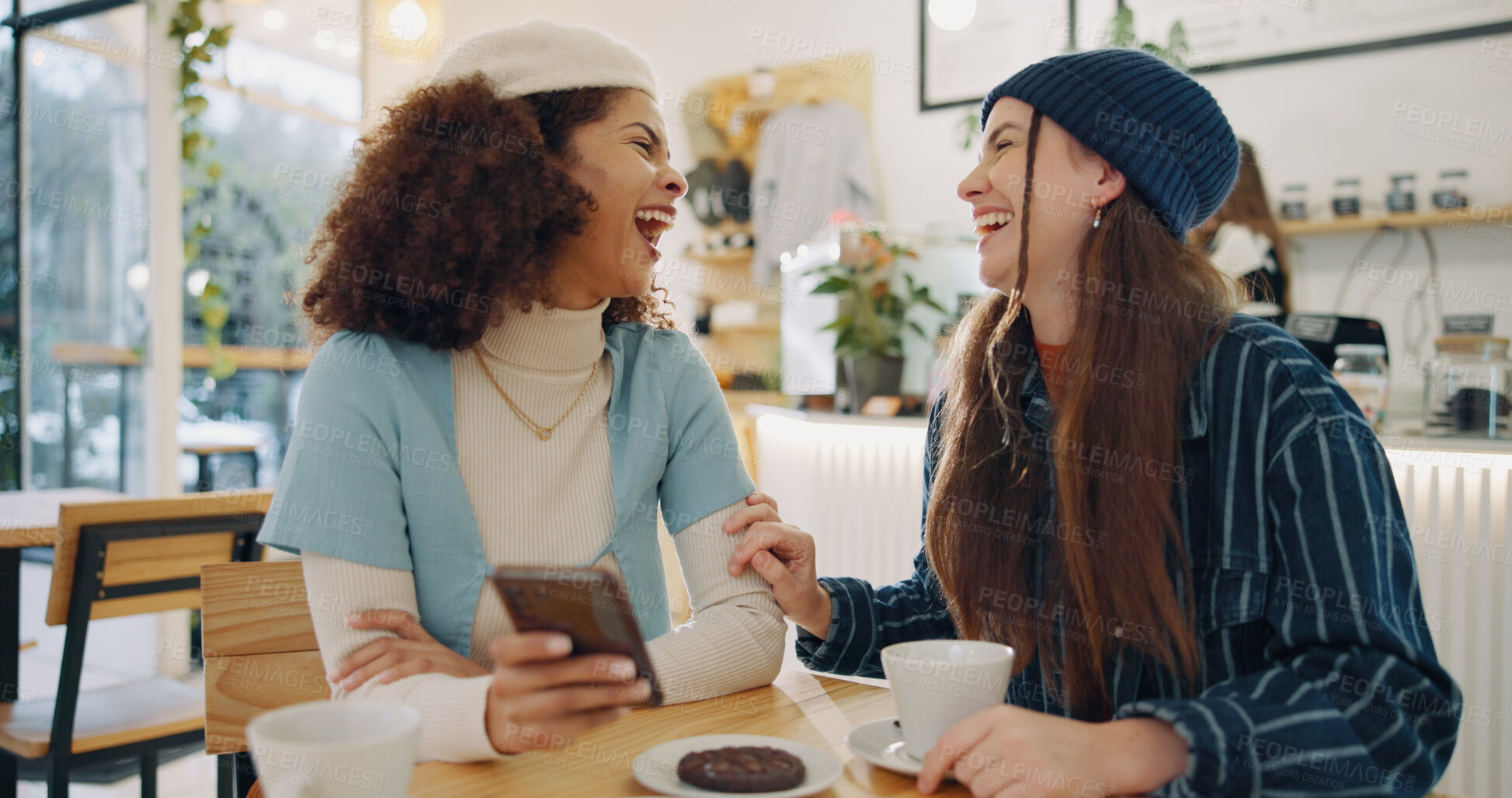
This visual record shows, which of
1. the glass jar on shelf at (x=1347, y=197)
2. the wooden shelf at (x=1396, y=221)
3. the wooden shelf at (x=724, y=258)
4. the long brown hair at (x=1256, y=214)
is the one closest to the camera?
the long brown hair at (x=1256, y=214)

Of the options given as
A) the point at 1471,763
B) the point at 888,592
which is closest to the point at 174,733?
the point at 888,592

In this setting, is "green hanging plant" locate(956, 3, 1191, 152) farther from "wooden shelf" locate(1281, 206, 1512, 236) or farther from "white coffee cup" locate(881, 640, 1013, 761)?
"white coffee cup" locate(881, 640, 1013, 761)

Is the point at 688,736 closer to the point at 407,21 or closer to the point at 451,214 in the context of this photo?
the point at 451,214

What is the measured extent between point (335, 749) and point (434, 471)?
58 centimetres

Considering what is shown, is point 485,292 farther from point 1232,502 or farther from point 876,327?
point 876,327

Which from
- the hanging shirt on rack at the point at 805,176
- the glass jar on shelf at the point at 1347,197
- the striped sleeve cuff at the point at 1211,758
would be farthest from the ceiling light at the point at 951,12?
the striped sleeve cuff at the point at 1211,758

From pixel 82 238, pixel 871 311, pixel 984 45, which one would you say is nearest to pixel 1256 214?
pixel 871 311

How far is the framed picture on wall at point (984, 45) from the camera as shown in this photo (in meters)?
4.91

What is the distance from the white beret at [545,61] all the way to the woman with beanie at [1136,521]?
0.49 metres

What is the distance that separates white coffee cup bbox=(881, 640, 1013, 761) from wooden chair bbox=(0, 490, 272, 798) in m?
1.87

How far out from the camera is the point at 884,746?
0.86 metres

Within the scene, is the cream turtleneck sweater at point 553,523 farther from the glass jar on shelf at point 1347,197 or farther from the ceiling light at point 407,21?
the glass jar on shelf at point 1347,197

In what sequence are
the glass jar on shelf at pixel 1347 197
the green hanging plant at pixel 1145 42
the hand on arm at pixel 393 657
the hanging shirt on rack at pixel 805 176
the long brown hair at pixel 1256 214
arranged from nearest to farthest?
1. the hand on arm at pixel 393 657
2. the long brown hair at pixel 1256 214
3. the glass jar on shelf at pixel 1347 197
4. the green hanging plant at pixel 1145 42
5. the hanging shirt on rack at pixel 805 176

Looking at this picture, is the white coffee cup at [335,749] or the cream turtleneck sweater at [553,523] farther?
the cream turtleneck sweater at [553,523]
